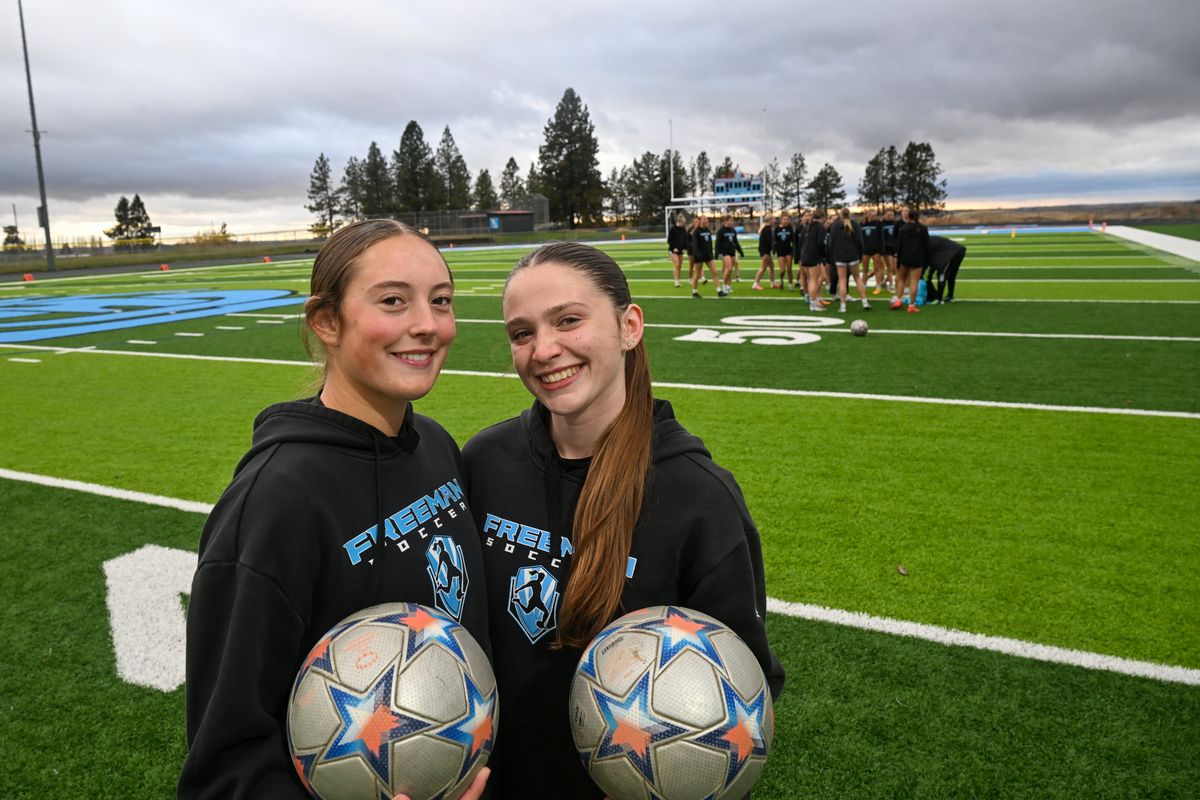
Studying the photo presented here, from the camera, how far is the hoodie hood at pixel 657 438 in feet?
6.22

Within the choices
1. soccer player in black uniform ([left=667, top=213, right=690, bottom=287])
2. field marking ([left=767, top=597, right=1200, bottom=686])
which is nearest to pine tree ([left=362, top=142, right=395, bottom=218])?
soccer player in black uniform ([left=667, top=213, right=690, bottom=287])

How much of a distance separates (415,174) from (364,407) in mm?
94658

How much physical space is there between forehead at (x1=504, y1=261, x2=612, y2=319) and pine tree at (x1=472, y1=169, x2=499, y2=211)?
124 m

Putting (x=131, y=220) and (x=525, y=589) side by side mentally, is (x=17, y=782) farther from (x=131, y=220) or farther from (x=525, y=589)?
(x=131, y=220)

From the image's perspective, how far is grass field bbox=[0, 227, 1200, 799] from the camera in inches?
112

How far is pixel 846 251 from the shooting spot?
45.2ft

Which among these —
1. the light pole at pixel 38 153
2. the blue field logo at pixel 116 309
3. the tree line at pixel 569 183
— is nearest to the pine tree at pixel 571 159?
the tree line at pixel 569 183

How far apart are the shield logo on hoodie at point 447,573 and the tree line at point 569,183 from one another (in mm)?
76545

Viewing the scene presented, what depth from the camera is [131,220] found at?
119 m

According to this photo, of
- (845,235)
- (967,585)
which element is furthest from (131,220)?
(967,585)

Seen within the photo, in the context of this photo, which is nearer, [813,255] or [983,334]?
[983,334]

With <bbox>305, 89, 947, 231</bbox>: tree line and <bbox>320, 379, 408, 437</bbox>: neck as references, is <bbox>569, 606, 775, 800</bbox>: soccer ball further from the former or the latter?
<bbox>305, 89, 947, 231</bbox>: tree line

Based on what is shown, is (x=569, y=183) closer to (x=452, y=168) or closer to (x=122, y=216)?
(x=452, y=168)

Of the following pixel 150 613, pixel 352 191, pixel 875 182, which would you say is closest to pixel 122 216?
pixel 352 191
